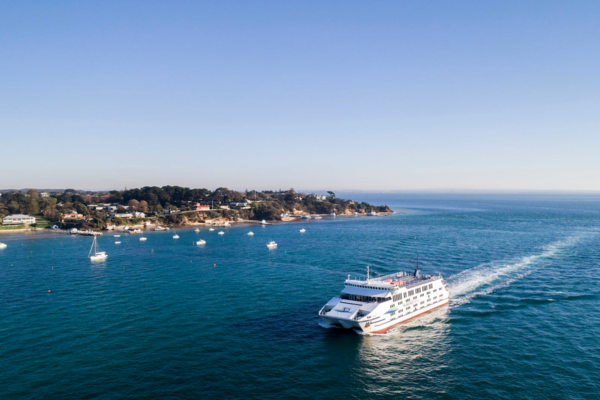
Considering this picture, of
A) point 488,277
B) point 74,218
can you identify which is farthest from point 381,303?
point 74,218

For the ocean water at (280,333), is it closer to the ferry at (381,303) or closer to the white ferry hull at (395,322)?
the white ferry hull at (395,322)

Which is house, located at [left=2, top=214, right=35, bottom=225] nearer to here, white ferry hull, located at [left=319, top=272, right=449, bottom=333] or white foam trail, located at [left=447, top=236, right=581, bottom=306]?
white ferry hull, located at [left=319, top=272, right=449, bottom=333]

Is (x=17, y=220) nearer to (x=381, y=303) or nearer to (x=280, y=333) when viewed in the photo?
(x=280, y=333)

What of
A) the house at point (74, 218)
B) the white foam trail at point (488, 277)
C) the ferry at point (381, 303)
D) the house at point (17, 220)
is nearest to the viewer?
the ferry at point (381, 303)

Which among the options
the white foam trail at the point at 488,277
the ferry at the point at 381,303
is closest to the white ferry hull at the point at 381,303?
the ferry at the point at 381,303

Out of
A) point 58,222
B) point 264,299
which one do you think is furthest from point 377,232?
point 58,222

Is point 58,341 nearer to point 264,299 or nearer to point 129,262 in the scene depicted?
point 264,299

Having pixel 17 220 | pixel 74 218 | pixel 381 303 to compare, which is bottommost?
pixel 381 303
